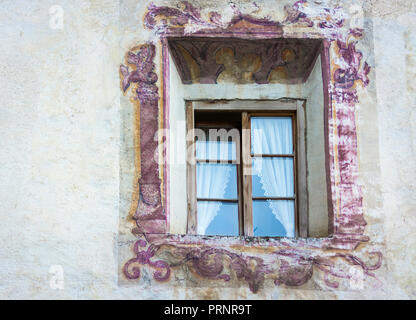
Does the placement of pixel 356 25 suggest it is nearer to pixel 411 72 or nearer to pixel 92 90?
pixel 411 72

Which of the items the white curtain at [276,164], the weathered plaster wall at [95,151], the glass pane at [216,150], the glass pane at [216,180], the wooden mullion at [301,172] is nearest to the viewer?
the weathered plaster wall at [95,151]

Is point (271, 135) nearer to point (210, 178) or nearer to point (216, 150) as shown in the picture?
point (216, 150)

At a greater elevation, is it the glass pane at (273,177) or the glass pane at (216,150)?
the glass pane at (216,150)

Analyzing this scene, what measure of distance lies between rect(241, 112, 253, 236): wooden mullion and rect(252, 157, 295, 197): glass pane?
51mm

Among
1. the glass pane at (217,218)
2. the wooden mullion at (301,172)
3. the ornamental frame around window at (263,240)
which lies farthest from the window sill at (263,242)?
the glass pane at (217,218)

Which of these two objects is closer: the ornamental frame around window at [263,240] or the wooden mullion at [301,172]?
the ornamental frame around window at [263,240]

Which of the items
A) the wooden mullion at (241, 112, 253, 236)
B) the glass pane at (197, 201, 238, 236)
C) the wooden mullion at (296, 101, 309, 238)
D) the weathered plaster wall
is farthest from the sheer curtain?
the weathered plaster wall

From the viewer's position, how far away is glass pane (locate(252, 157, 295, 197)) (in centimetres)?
619

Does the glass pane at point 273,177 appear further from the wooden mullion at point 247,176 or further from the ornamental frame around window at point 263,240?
the ornamental frame around window at point 263,240

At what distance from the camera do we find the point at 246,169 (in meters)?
6.21

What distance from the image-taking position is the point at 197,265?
5523 millimetres

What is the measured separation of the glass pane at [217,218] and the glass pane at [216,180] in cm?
7

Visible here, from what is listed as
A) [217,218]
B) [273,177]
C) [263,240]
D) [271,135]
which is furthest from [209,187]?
[263,240]

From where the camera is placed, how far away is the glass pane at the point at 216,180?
623 centimetres
